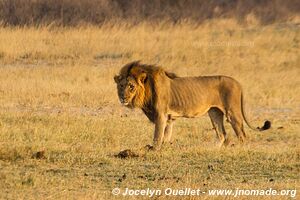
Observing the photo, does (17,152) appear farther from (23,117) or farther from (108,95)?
(108,95)

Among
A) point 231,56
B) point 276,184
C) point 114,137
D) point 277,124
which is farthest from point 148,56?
point 276,184

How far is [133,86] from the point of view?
Result: 11.9m

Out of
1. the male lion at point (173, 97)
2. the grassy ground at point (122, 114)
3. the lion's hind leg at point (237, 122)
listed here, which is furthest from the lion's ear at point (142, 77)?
the lion's hind leg at point (237, 122)

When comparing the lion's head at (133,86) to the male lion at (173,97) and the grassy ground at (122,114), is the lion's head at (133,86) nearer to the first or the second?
the male lion at (173,97)

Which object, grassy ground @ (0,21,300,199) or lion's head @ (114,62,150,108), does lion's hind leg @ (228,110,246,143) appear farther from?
lion's head @ (114,62,150,108)

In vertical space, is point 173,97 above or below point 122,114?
above

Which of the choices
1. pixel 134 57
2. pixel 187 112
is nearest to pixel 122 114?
pixel 187 112

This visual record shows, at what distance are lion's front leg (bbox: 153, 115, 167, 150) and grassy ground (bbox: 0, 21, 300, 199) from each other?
0.86 ft

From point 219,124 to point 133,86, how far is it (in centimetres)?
151

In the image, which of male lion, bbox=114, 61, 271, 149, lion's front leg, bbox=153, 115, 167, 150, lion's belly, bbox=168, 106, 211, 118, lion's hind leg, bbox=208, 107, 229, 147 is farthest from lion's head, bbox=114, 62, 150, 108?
lion's hind leg, bbox=208, 107, 229, 147

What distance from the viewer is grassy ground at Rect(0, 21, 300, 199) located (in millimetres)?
9719

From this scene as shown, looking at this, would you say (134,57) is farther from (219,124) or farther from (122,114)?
(219,124)

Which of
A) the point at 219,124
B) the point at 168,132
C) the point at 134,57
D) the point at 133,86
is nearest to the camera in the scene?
the point at 133,86

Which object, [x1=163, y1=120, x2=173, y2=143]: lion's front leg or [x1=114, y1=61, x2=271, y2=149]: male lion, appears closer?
[x1=114, y1=61, x2=271, y2=149]: male lion
